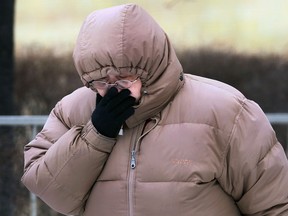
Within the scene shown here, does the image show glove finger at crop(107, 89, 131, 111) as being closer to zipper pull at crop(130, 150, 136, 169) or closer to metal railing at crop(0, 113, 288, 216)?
zipper pull at crop(130, 150, 136, 169)

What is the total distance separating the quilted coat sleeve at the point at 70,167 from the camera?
1.79 m

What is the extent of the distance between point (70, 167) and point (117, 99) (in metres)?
0.28

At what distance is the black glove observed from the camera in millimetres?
1727

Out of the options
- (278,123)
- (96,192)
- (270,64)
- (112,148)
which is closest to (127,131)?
(112,148)

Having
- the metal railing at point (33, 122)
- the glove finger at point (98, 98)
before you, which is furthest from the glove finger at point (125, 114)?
the metal railing at point (33, 122)

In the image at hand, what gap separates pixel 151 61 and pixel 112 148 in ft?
1.01

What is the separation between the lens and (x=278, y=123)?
4266 millimetres

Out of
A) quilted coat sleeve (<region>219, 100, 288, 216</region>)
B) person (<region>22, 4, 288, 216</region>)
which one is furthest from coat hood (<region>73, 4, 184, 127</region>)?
quilted coat sleeve (<region>219, 100, 288, 216</region>)

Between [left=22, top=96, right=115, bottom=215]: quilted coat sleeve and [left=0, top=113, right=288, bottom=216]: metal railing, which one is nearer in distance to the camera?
[left=22, top=96, right=115, bottom=215]: quilted coat sleeve

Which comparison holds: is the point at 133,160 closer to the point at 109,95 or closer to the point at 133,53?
the point at 109,95

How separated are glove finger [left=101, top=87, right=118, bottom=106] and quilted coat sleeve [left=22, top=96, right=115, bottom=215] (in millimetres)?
98

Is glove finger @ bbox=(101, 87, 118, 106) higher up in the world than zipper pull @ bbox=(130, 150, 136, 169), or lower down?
higher up

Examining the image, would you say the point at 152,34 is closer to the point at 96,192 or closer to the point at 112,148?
the point at 112,148

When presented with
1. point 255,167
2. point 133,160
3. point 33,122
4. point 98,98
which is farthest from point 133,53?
point 33,122
